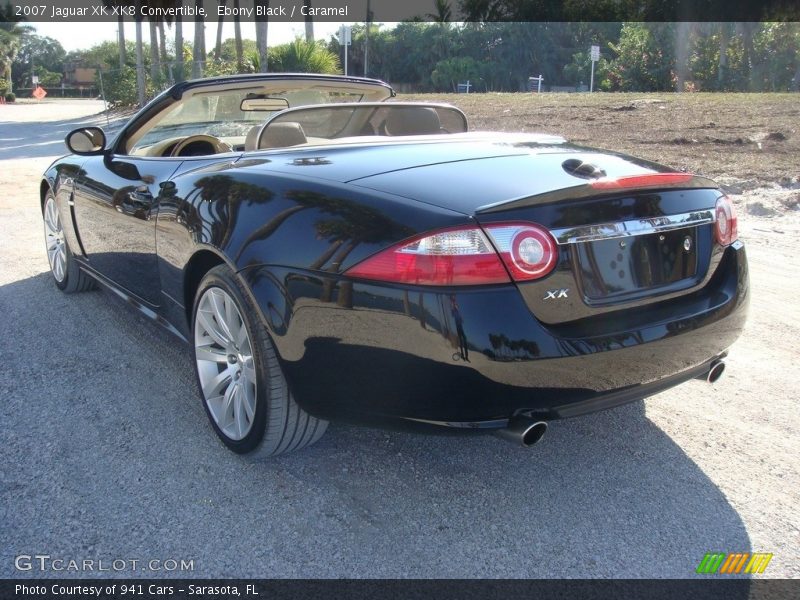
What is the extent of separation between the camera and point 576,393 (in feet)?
7.56

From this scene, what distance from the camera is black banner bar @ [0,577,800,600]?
2.14 meters

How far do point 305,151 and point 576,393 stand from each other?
1532mm

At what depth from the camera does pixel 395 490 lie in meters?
2.70

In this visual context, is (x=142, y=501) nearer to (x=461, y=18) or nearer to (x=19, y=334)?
(x=19, y=334)

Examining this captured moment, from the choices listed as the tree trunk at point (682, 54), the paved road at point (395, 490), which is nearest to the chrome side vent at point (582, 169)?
the paved road at point (395, 490)

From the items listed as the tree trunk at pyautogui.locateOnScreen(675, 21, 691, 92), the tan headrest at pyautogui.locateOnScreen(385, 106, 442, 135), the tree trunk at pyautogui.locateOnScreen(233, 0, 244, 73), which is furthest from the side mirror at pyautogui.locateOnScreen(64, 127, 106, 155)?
the tree trunk at pyautogui.locateOnScreen(675, 21, 691, 92)

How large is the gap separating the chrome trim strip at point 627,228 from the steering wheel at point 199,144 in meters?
2.25

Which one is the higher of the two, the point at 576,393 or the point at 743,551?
the point at 576,393

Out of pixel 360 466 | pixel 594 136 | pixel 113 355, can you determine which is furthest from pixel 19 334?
pixel 594 136

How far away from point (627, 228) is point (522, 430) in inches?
29.6

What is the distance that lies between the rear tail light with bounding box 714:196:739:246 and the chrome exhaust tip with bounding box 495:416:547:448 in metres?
1.09

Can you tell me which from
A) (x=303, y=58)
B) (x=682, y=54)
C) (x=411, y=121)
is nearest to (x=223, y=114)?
(x=411, y=121)

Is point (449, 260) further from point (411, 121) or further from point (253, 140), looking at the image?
point (411, 121)

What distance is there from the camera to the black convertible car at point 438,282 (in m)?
2.19
